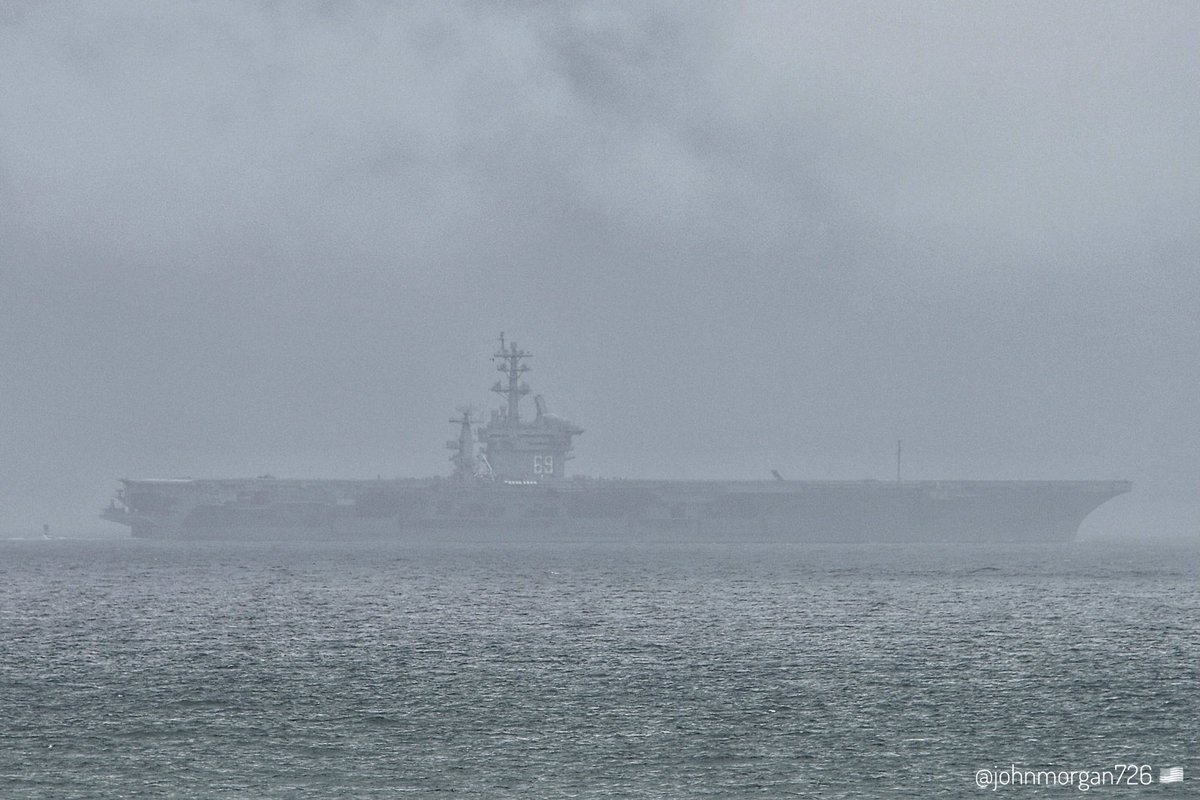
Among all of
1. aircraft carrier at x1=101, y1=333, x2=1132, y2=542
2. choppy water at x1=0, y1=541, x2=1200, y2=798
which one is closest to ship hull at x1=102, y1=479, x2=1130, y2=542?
aircraft carrier at x1=101, y1=333, x2=1132, y2=542

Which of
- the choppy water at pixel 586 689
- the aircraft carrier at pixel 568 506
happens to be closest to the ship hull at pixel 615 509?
the aircraft carrier at pixel 568 506

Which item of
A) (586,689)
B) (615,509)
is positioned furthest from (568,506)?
(586,689)

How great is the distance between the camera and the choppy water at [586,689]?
22.8m

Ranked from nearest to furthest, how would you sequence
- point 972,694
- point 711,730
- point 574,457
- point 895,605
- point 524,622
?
point 711,730, point 972,694, point 524,622, point 895,605, point 574,457

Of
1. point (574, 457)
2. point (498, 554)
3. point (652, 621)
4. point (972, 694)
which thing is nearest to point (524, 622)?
point (652, 621)

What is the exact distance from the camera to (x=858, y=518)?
4092 inches

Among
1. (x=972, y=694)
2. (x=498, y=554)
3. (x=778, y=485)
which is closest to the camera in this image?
(x=972, y=694)

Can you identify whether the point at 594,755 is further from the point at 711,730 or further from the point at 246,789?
the point at 246,789

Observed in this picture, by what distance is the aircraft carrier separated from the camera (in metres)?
101

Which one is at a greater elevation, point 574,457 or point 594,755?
point 574,457

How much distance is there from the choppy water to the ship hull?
39.8 metres

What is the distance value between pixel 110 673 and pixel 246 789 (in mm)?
12757

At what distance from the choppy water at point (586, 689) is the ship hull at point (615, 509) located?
39811 millimetres

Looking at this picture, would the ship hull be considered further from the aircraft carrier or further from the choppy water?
the choppy water
